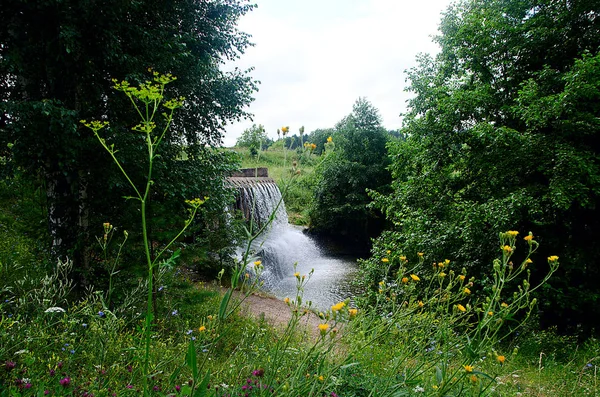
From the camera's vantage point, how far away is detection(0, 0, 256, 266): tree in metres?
3.62

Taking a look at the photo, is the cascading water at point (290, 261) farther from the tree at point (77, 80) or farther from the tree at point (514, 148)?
the tree at point (77, 80)

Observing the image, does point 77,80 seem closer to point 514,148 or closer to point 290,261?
point 514,148

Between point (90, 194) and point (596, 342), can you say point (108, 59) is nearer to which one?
point (90, 194)

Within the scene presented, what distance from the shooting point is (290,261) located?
13.8m

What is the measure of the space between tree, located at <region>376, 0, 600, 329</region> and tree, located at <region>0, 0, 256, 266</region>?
5.74 m

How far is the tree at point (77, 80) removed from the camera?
362cm

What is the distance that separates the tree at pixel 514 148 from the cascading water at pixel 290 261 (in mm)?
3399

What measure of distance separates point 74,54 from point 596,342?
904 centimetres

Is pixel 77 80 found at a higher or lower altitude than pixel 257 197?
higher

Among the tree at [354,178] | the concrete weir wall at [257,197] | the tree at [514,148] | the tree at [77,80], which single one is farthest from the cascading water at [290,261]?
the tree at [77,80]

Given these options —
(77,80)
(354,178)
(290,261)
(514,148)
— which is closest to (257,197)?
(290,261)

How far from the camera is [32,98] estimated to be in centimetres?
Answer: 407

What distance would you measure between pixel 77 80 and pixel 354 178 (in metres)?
15.2

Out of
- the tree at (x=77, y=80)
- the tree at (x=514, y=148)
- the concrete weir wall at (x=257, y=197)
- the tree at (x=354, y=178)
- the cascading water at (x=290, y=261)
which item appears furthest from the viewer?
the tree at (x=354, y=178)
